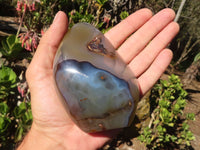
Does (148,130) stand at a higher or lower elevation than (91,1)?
lower

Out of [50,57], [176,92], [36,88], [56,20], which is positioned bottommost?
[176,92]

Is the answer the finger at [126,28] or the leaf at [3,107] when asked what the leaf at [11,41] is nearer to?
the leaf at [3,107]

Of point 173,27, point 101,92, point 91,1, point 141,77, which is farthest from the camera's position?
point 91,1

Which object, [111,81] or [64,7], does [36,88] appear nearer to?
[111,81]

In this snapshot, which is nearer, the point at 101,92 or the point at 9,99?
the point at 101,92

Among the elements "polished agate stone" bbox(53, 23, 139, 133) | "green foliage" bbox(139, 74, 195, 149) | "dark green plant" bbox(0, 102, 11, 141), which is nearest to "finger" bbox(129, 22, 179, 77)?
"polished agate stone" bbox(53, 23, 139, 133)

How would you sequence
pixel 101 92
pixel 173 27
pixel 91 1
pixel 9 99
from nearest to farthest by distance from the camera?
pixel 101 92, pixel 173 27, pixel 9 99, pixel 91 1

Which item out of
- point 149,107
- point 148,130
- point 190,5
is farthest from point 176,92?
point 190,5
